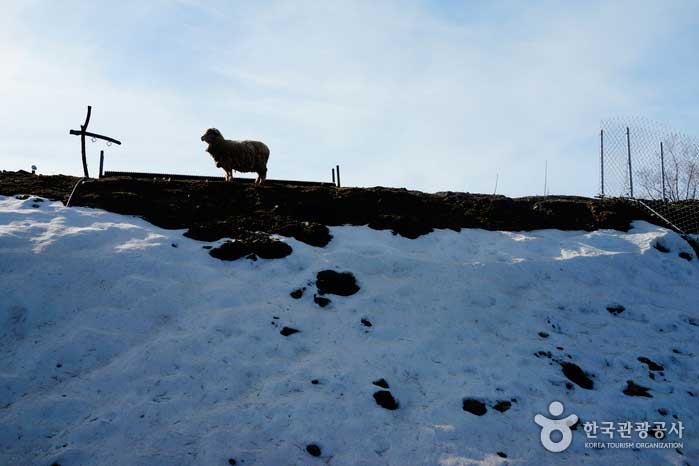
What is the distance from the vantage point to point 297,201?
13.6 meters

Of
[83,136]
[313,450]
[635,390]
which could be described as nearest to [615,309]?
[635,390]

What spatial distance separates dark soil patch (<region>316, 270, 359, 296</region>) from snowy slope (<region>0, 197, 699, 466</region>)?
21cm

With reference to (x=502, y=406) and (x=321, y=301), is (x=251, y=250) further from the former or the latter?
(x=502, y=406)

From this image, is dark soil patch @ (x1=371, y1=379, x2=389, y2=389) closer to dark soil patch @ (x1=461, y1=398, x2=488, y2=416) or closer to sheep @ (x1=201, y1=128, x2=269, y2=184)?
dark soil patch @ (x1=461, y1=398, x2=488, y2=416)

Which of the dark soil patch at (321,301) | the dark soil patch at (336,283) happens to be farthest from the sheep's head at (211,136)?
the dark soil patch at (321,301)

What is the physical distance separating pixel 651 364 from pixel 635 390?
1.00 metres

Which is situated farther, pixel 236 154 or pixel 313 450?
pixel 236 154

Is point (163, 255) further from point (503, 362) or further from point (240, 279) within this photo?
point (503, 362)

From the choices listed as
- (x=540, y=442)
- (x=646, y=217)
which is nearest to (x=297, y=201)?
(x=540, y=442)

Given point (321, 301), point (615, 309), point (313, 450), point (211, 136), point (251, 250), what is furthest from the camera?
point (211, 136)

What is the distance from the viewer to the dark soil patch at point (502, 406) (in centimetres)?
656

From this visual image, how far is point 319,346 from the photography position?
7.65 metres

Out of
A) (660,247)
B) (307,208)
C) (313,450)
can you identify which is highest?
(307,208)

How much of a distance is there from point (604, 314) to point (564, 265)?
5.81 feet
